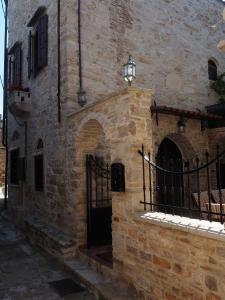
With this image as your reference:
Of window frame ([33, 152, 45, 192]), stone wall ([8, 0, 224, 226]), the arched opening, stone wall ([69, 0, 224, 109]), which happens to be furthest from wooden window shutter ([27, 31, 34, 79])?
the arched opening

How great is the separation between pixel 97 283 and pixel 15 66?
9.09 m

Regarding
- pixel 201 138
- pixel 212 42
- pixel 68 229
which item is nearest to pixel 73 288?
pixel 68 229

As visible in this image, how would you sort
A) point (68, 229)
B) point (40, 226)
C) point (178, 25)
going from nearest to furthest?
point (68, 229) < point (40, 226) < point (178, 25)

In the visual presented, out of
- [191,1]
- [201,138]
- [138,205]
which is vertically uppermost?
[191,1]

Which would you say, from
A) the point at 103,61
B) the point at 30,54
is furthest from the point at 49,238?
the point at 30,54

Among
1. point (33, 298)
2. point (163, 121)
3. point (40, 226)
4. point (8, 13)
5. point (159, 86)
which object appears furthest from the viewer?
point (8, 13)

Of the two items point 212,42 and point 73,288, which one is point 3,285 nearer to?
point 73,288

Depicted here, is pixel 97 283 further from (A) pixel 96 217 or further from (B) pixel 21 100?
(B) pixel 21 100

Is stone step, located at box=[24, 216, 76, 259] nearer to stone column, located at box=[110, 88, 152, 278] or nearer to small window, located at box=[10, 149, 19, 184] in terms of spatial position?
stone column, located at box=[110, 88, 152, 278]

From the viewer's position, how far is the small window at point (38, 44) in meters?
8.61

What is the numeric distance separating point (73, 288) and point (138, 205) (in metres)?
2.01

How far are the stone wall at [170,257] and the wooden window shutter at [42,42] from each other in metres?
5.83

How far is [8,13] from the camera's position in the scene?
1248 cm

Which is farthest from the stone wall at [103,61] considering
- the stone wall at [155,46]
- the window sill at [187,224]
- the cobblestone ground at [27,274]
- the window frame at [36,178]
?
the window sill at [187,224]
